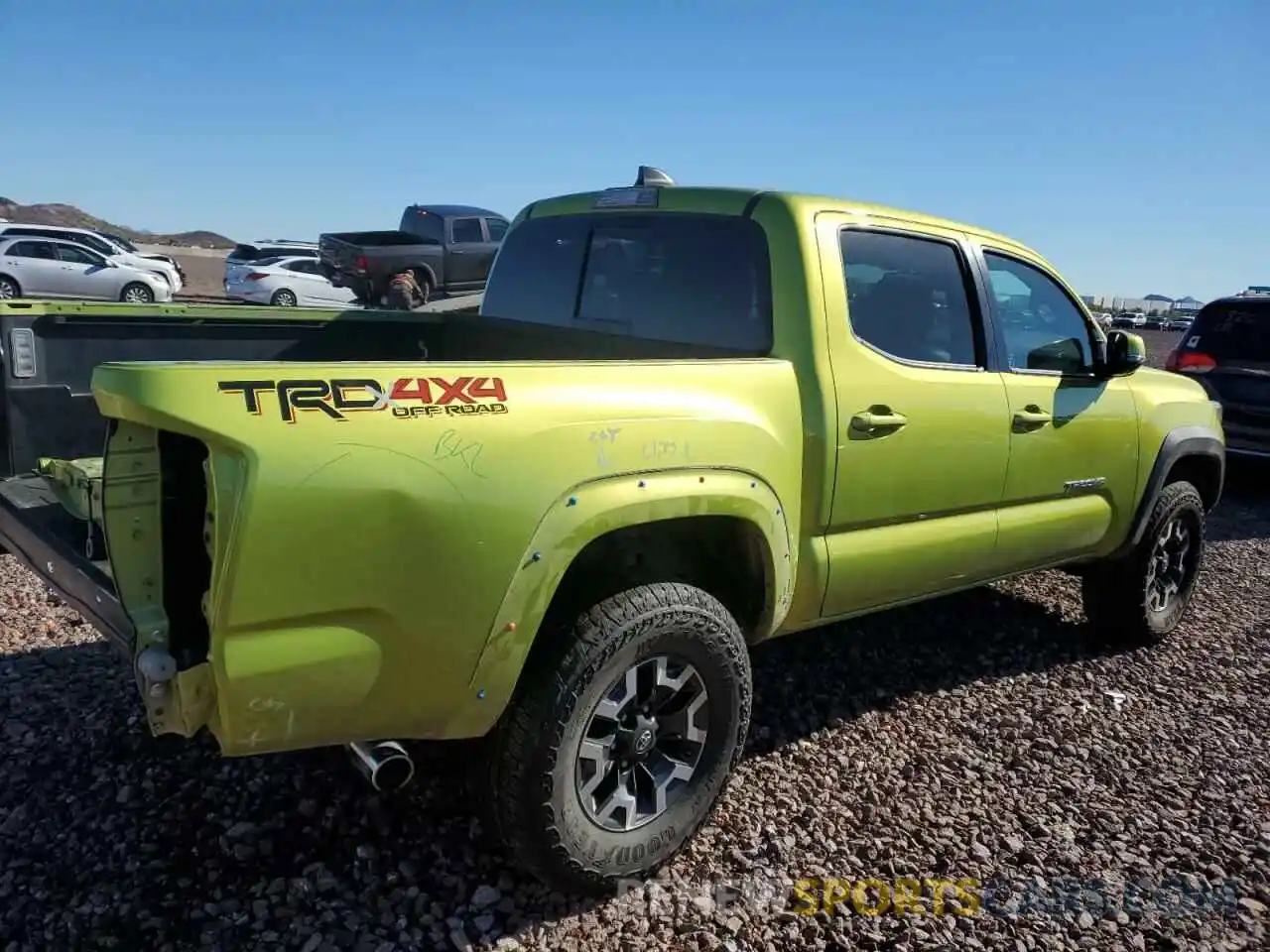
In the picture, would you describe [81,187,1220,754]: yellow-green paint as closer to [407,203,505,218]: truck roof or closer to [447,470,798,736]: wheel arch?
[447,470,798,736]: wheel arch

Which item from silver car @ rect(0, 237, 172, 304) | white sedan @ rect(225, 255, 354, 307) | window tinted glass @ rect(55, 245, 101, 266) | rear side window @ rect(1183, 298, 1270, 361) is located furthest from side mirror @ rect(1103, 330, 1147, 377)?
window tinted glass @ rect(55, 245, 101, 266)

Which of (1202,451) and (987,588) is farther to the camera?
(987,588)

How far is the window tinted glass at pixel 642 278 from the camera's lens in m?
3.25

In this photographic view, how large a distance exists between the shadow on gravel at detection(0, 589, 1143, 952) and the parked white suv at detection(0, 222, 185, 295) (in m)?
20.1

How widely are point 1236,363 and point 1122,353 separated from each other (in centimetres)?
562

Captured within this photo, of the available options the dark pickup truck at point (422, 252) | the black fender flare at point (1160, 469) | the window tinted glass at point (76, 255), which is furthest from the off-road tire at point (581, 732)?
the window tinted glass at point (76, 255)

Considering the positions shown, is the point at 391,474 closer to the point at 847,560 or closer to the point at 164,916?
the point at 164,916

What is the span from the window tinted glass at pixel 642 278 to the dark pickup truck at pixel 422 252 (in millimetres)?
14490

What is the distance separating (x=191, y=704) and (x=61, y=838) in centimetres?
117

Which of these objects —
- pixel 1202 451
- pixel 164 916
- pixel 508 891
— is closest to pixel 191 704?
pixel 164 916

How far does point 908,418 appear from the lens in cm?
327

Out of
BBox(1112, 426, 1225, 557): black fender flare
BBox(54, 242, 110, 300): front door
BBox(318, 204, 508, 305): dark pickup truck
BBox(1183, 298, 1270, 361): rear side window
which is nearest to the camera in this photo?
BBox(1112, 426, 1225, 557): black fender flare

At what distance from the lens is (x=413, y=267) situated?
18062mm

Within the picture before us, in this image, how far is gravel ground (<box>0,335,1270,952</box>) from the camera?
256cm
